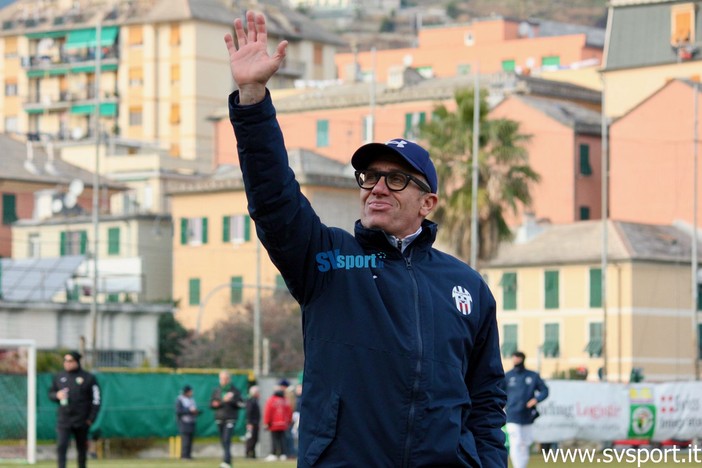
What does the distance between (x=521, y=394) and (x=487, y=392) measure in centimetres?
1813

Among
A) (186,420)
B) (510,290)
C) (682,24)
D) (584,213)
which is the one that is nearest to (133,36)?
(682,24)

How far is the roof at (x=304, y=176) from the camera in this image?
8688cm

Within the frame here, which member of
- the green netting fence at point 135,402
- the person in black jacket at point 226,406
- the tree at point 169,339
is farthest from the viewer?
the tree at point 169,339

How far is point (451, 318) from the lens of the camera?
663cm

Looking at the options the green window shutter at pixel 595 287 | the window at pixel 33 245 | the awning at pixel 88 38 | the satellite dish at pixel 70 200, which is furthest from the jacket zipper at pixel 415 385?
the awning at pixel 88 38

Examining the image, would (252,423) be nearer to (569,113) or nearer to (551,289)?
(551,289)

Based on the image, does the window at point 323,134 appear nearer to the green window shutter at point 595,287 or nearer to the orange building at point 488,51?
the orange building at point 488,51

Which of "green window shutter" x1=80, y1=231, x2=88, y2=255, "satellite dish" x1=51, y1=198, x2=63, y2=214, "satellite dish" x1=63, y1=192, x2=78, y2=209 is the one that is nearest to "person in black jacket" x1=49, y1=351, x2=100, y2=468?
"green window shutter" x1=80, y1=231, x2=88, y2=255

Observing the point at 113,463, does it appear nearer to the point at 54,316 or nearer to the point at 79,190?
the point at 54,316

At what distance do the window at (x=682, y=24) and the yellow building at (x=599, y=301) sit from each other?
17.7 metres

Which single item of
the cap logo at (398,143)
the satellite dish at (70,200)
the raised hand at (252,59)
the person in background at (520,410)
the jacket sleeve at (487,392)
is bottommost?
the person in background at (520,410)

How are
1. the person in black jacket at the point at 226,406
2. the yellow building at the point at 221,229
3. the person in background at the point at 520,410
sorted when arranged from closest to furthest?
the person in background at the point at 520,410 < the person in black jacket at the point at 226,406 < the yellow building at the point at 221,229

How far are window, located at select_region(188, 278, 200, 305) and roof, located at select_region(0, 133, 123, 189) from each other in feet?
36.0

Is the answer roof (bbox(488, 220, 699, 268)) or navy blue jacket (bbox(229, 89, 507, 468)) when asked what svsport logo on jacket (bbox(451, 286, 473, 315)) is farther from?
roof (bbox(488, 220, 699, 268))
